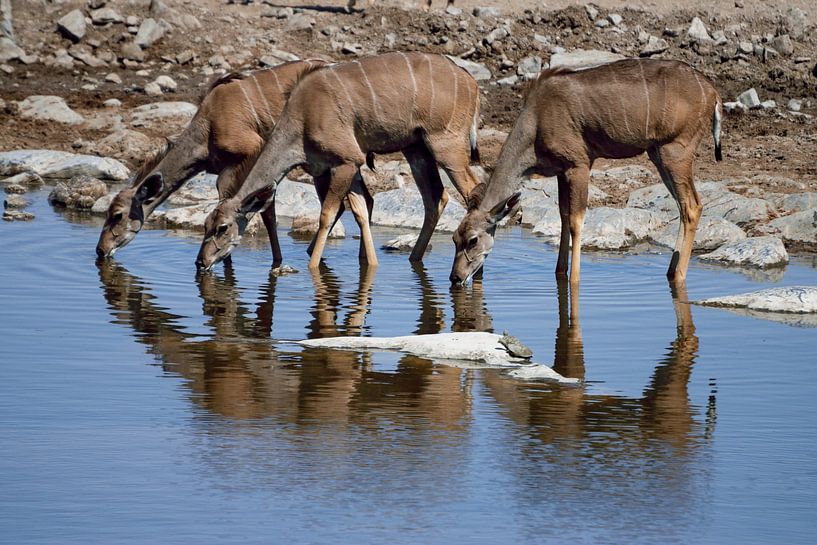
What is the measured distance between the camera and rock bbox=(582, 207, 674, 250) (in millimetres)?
14320

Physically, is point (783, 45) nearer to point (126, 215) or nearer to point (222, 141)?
point (222, 141)

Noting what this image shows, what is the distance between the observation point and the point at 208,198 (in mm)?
17766

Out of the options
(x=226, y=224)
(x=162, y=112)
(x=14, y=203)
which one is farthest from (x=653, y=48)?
(x=226, y=224)

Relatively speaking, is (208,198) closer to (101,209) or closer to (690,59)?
(101,209)

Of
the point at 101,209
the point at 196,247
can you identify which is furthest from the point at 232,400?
the point at 101,209

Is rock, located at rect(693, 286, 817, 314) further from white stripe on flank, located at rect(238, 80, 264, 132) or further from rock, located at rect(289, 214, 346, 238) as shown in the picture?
rock, located at rect(289, 214, 346, 238)

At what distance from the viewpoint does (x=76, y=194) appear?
54.7ft

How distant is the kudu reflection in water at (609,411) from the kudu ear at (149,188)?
581cm

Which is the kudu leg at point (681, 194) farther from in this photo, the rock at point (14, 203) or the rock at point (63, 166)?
the rock at point (63, 166)

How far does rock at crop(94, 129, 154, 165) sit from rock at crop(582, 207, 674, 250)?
308 inches

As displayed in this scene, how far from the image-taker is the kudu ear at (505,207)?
40.9 feet

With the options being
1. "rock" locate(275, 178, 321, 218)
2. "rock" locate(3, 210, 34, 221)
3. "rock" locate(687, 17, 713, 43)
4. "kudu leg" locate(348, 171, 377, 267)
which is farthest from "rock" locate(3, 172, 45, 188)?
"rock" locate(687, 17, 713, 43)

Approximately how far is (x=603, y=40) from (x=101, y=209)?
12.2 m

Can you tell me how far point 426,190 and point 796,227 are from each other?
4.10 metres
